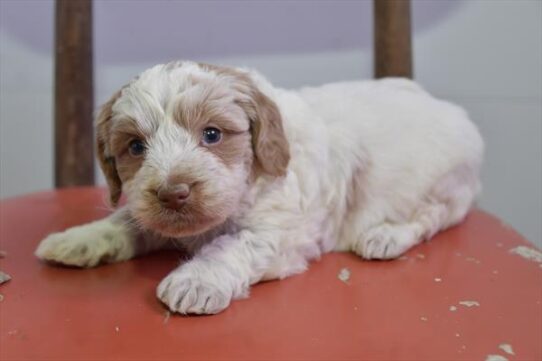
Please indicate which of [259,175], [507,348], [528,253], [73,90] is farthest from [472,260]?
[73,90]

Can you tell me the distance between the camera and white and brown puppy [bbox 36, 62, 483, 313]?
4.40ft

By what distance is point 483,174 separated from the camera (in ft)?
7.63

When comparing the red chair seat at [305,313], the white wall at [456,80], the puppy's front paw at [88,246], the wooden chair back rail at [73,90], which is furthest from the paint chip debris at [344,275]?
the wooden chair back rail at [73,90]

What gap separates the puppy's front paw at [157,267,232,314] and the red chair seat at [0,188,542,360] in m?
0.02

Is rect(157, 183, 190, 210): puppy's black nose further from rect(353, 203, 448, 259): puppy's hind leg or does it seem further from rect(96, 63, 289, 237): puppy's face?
rect(353, 203, 448, 259): puppy's hind leg

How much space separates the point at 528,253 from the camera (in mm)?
1673

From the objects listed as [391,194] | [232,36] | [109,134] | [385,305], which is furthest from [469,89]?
[109,134]

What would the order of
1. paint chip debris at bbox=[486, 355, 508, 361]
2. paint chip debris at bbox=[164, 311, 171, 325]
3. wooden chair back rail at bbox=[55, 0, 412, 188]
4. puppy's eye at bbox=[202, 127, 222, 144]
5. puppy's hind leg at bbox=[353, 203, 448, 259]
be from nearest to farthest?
paint chip debris at bbox=[486, 355, 508, 361], paint chip debris at bbox=[164, 311, 171, 325], puppy's eye at bbox=[202, 127, 222, 144], puppy's hind leg at bbox=[353, 203, 448, 259], wooden chair back rail at bbox=[55, 0, 412, 188]

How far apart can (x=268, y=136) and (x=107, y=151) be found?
0.42m

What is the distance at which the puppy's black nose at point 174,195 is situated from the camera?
50.1 inches

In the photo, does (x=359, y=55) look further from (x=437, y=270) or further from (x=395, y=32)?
(x=437, y=270)

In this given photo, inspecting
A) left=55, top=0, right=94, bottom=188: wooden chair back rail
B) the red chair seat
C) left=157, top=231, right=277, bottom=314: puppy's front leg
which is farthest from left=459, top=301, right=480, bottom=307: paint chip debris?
left=55, top=0, right=94, bottom=188: wooden chair back rail

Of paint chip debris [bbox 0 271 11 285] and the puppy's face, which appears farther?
paint chip debris [bbox 0 271 11 285]

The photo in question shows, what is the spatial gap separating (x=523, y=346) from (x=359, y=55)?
1735 mm
